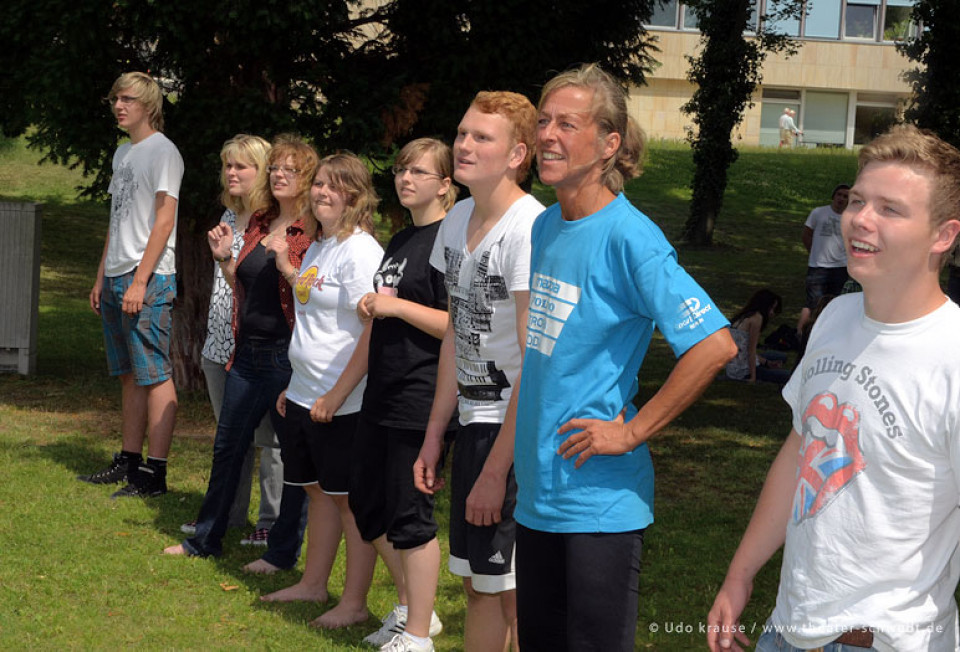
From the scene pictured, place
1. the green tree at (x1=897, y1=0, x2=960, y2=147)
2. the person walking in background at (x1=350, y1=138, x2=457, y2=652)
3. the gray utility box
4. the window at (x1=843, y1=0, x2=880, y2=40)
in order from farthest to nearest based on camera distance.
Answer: the window at (x1=843, y1=0, x2=880, y2=40)
the green tree at (x1=897, y1=0, x2=960, y2=147)
the gray utility box
the person walking in background at (x1=350, y1=138, x2=457, y2=652)

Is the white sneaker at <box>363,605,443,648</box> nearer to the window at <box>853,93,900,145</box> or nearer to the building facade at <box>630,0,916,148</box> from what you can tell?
the building facade at <box>630,0,916,148</box>

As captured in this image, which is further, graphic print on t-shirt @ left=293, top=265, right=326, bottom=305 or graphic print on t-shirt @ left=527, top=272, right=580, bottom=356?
graphic print on t-shirt @ left=293, top=265, right=326, bottom=305

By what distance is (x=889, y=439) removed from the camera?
251 cm

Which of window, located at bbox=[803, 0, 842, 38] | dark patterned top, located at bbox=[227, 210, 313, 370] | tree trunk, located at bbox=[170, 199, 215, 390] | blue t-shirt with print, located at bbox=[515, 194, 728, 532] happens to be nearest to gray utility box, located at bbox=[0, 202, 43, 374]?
tree trunk, located at bbox=[170, 199, 215, 390]

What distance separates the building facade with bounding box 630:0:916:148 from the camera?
1961 inches

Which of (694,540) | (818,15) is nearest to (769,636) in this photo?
(694,540)

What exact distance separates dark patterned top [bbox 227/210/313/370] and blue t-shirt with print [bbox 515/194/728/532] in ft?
9.00

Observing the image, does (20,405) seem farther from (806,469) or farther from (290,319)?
(806,469)

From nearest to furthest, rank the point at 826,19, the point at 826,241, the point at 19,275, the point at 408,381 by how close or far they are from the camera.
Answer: the point at 408,381, the point at 19,275, the point at 826,241, the point at 826,19

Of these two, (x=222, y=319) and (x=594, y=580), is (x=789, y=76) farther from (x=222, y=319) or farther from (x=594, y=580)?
(x=594, y=580)

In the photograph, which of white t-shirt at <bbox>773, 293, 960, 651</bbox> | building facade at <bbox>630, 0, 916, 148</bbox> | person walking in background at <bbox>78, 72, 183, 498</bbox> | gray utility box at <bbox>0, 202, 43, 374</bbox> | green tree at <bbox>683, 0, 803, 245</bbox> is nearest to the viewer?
white t-shirt at <bbox>773, 293, 960, 651</bbox>

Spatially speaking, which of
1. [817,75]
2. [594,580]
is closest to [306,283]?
[594,580]

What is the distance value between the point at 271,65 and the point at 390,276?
551 cm

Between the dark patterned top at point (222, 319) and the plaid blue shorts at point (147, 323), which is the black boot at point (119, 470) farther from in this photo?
the dark patterned top at point (222, 319)
